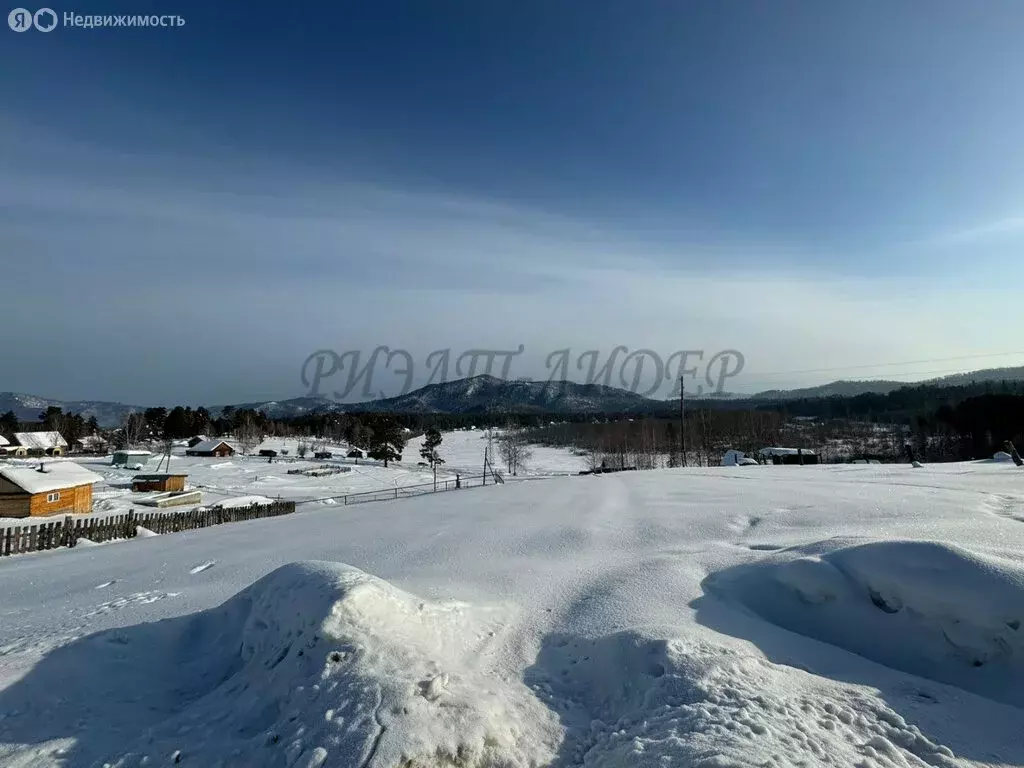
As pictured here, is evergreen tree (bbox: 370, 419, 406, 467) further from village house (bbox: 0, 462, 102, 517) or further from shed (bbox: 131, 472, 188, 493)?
village house (bbox: 0, 462, 102, 517)

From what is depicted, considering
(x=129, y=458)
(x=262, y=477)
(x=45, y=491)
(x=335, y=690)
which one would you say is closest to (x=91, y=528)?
(x=45, y=491)

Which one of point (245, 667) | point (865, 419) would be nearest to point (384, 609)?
point (245, 667)

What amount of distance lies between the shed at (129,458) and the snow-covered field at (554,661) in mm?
60205

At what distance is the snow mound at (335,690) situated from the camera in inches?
138

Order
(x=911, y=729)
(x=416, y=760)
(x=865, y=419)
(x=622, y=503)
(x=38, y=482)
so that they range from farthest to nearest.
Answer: (x=865, y=419), (x=38, y=482), (x=622, y=503), (x=911, y=729), (x=416, y=760)

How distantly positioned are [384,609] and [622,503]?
9602 mm

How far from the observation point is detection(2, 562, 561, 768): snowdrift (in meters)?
3.53

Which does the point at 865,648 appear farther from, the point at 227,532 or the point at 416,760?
the point at 227,532

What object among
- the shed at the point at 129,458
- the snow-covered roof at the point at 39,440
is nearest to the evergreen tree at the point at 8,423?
the snow-covered roof at the point at 39,440

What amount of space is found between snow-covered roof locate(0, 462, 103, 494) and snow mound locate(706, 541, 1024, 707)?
3331cm

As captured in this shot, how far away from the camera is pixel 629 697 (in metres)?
4.12

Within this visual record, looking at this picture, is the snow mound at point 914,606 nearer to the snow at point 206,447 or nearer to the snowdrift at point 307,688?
the snowdrift at point 307,688

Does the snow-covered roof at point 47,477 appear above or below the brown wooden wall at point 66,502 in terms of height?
above

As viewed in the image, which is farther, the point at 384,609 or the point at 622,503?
the point at 622,503
